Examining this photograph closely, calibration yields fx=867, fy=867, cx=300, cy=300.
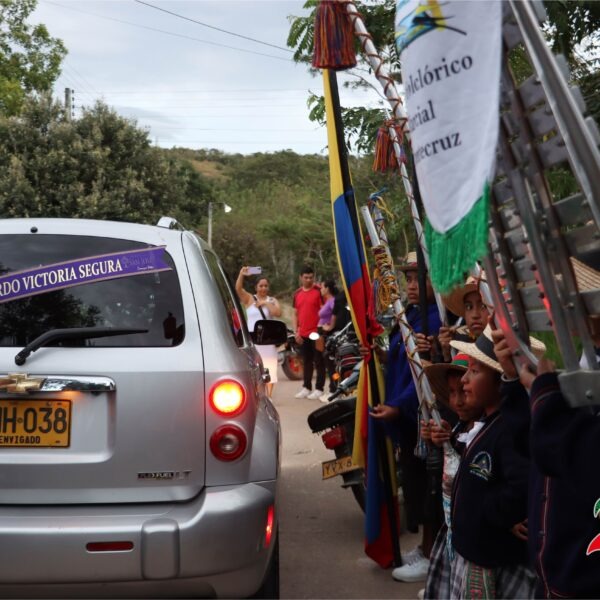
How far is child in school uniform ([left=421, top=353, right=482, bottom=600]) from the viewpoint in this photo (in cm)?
330

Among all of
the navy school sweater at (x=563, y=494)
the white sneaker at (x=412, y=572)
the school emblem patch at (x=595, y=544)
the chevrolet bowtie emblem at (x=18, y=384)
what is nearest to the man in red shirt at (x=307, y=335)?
the white sneaker at (x=412, y=572)

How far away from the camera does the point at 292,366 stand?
14406 millimetres

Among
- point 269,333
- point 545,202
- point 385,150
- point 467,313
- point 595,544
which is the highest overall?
point 385,150

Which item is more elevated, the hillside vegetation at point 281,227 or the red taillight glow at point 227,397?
the hillside vegetation at point 281,227

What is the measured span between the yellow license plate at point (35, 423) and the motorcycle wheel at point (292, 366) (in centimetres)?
1114

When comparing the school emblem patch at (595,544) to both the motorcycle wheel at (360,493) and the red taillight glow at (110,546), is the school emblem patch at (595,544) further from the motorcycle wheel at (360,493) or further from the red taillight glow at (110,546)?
the motorcycle wheel at (360,493)

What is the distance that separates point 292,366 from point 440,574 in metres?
11.1

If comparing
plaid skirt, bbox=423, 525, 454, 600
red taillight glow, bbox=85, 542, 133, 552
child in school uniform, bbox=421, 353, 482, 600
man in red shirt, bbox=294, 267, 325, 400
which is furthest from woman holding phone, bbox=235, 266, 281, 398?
red taillight glow, bbox=85, 542, 133, 552

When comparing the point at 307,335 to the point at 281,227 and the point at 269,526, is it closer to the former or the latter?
the point at 269,526

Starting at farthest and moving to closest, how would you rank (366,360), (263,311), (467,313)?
(263,311) → (366,360) → (467,313)

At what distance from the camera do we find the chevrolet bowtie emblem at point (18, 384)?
3193 millimetres

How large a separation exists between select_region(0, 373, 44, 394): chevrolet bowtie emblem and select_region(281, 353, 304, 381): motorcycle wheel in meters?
11.2

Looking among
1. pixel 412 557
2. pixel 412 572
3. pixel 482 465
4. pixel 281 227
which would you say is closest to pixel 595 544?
pixel 482 465

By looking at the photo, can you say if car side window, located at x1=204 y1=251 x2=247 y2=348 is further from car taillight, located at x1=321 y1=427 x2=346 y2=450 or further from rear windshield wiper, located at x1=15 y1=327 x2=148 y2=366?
car taillight, located at x1=321 y1=427 x2=346 y2=450
